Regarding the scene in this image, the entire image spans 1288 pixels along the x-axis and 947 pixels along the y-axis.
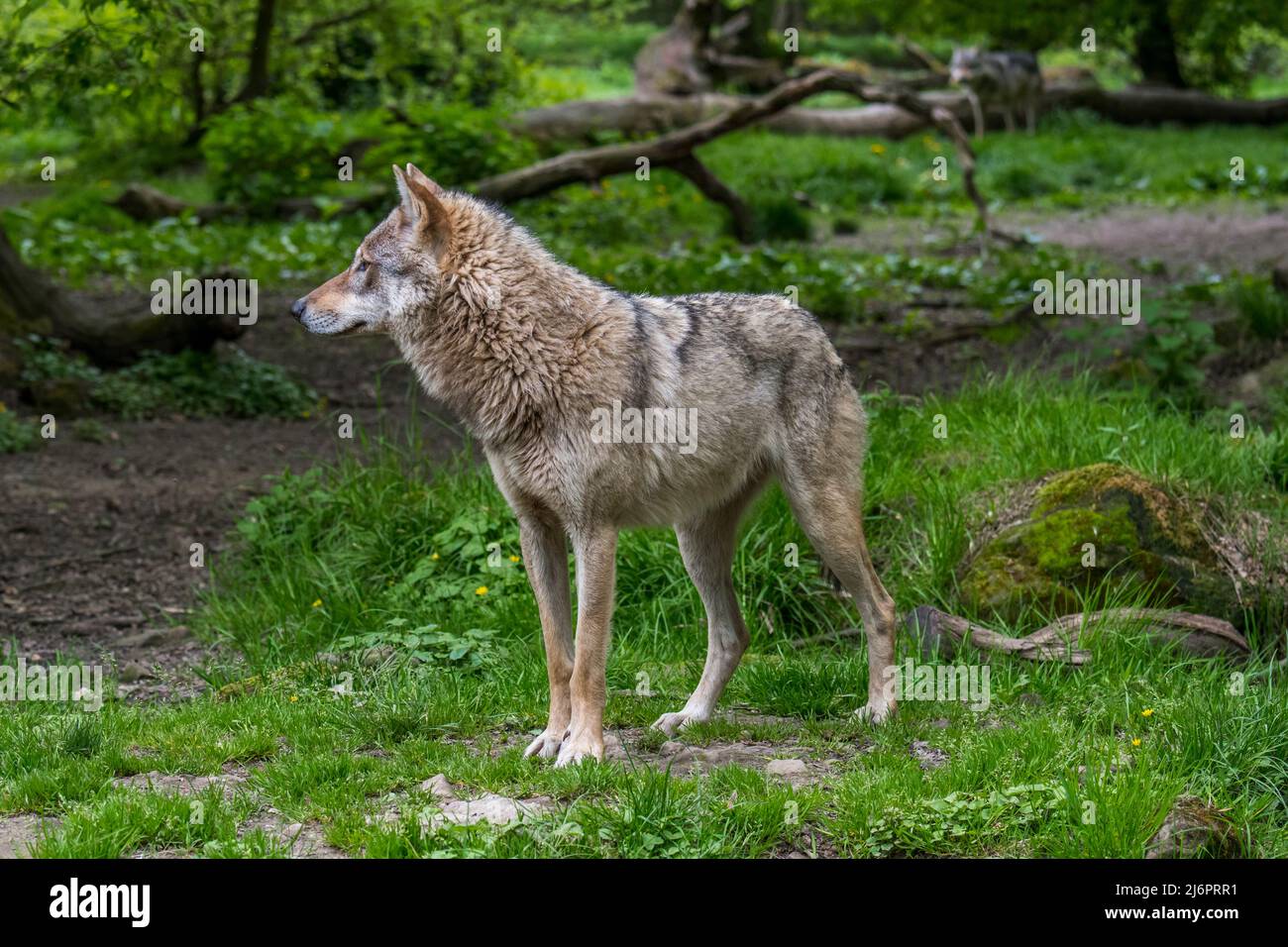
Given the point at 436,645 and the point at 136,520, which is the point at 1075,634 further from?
the point at 136,520

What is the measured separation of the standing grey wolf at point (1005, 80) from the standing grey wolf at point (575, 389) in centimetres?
2119

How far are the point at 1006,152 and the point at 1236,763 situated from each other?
61.0 feet

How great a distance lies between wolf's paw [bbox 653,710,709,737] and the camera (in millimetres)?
5938

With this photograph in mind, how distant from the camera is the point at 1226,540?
7.38 metres

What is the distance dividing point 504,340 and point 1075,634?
10.2 ft

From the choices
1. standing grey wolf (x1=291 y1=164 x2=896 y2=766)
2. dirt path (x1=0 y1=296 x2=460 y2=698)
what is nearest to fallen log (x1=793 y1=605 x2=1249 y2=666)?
standing grey wolf (x1=291 y1=164 x2=896 y2=766)

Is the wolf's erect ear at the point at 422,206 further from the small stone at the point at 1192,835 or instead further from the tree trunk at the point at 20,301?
the tree trunk at the point at 20,301

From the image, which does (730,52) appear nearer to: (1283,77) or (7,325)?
(1283,77)

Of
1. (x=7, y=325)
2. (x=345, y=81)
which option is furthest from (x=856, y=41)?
(x=7, y=325)

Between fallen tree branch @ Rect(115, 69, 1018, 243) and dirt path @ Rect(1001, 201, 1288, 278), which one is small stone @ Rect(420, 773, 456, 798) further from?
dirt path @ Rect(1001, 201, 1288, 278)

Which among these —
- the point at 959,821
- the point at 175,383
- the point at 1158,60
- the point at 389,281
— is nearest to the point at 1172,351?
the point at 959,821

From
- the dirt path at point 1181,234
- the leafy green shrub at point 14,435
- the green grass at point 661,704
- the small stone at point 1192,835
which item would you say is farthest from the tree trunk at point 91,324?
the dirt path at point 1181,234

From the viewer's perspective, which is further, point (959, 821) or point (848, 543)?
point (848, 543)

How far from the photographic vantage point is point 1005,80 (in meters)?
25.8
